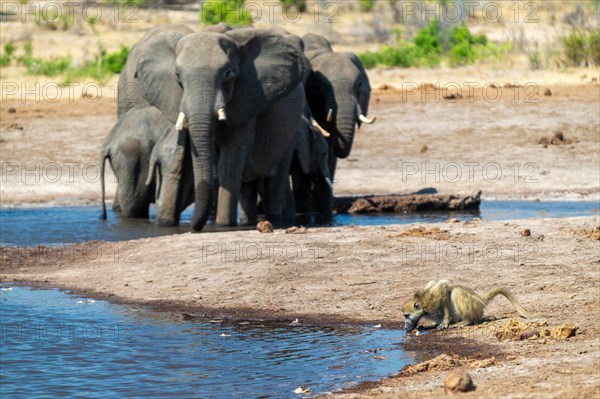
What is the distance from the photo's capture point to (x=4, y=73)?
32094mm

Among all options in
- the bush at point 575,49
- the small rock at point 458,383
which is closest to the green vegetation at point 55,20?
the bush at point 575,49

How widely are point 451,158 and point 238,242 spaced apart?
11.1m

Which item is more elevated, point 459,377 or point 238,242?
point 459,377

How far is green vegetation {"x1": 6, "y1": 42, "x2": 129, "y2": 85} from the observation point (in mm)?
30328

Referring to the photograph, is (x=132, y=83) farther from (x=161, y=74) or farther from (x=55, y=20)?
(x=55, y=20)

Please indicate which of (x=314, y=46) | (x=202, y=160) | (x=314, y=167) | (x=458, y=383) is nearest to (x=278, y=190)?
(x=314, y=167)

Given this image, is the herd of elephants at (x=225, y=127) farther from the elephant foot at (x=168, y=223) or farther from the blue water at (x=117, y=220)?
the blue water at (x=117, y=220)

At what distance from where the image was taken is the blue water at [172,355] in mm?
9078

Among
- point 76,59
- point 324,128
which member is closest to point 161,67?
point 324,128

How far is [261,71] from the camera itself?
675 inches

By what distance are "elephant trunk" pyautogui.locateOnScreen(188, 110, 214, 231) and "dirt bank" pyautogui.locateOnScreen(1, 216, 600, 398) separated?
4.50 feet

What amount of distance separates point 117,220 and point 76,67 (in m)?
14.3

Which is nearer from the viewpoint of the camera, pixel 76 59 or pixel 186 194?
pixel 186 194

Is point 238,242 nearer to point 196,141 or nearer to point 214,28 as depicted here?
point 196,141
